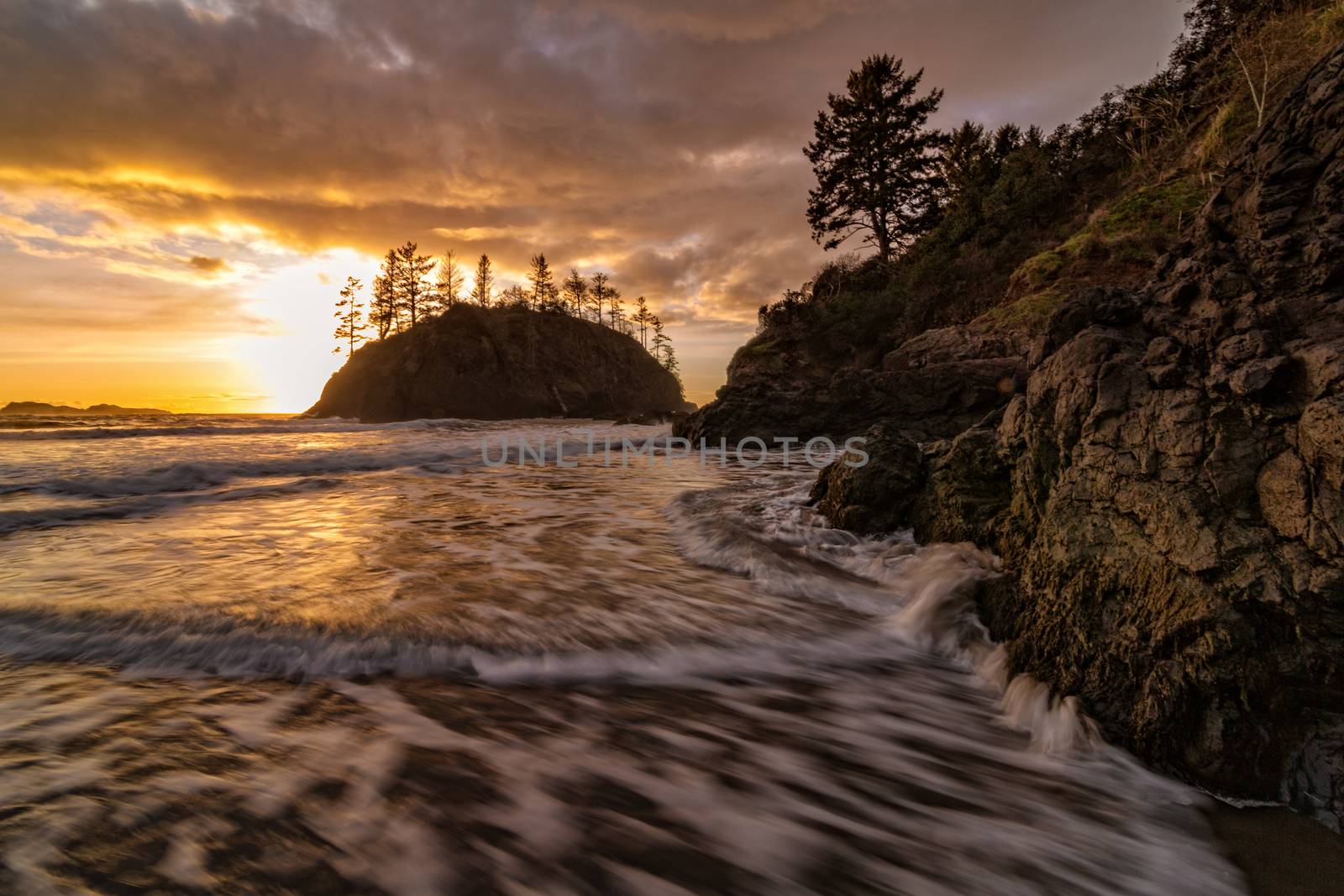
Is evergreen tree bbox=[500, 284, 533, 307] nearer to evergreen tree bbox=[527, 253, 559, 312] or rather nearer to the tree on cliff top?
evergreen tree bbox=[527, 253, 559, 312]

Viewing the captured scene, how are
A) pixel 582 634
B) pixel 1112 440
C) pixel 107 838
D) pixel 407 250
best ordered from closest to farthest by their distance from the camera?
pixel 107 838
pixel 1112 440
pixel 582 634
pixel 407 250

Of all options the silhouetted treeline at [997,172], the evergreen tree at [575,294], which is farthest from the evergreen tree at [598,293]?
the silhouetted treeline at [997,172]

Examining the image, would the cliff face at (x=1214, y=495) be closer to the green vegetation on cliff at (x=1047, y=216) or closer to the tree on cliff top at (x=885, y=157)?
the green vegetation on cliff at (x=1047, y=216)

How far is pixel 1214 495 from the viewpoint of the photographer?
226 cm

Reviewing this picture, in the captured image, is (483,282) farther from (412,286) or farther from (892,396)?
(892,396)

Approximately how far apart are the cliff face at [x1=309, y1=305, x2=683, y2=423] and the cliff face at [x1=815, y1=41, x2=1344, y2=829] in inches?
1445

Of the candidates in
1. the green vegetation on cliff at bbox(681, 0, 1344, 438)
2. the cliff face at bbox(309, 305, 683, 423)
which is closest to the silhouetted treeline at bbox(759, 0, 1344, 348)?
the green vegetation on cliff at bbox(681, 0, 1344, 438)

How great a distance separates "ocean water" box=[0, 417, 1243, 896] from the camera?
163 cm

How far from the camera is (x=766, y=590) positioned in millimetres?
4172

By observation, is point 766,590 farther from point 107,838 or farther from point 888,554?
point 107,838

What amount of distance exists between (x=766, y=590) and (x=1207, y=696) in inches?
100

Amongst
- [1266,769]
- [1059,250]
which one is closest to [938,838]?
[1266,769]

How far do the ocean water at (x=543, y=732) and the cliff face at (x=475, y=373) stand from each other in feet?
117

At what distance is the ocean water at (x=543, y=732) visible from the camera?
1627 mm
